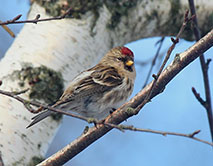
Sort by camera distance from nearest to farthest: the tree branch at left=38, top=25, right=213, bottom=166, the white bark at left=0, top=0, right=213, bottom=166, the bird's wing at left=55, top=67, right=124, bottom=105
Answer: the tree branch at left=38, top=25, right=213, bottom=166, the white bark at left=0, top=0, right=213, bottom=166, the bird's wing at left=55, top=67, right=124, bottom=105

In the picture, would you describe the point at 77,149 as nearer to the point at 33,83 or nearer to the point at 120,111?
the point at 120,111

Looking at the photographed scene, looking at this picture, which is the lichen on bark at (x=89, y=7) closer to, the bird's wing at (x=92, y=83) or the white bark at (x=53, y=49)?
the white bark at (x=53, y=49)

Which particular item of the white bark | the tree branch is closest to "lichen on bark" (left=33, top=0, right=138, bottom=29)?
the white bark

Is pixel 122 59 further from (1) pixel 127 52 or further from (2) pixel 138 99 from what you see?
(2) pixel 138 99

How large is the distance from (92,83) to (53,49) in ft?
0.90

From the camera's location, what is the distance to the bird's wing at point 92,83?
1924 millimetres

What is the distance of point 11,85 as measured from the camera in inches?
75.4

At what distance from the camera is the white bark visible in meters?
1.75

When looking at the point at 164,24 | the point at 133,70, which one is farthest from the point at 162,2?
the point at 133,70

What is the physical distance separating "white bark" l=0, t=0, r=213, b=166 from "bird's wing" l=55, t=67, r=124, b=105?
0.34ft

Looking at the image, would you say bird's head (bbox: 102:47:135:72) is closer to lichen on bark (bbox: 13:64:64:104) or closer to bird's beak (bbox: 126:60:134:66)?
bird's beak (bbox: 126:60:134:66)

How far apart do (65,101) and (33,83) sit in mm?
213

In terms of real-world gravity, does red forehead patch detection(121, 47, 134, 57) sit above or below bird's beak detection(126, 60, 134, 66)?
above

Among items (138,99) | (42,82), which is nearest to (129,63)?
(42,82)
